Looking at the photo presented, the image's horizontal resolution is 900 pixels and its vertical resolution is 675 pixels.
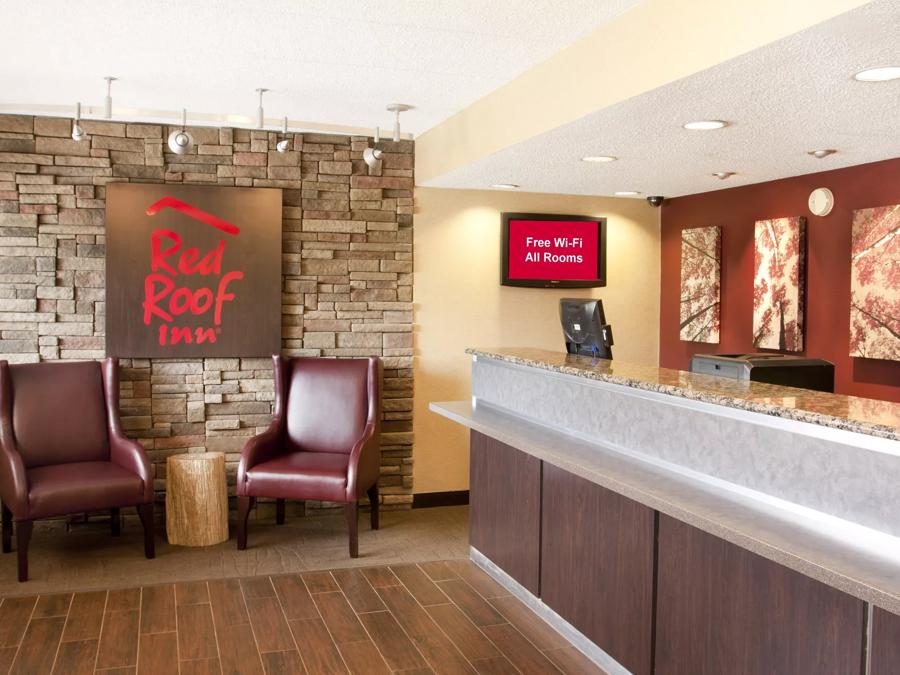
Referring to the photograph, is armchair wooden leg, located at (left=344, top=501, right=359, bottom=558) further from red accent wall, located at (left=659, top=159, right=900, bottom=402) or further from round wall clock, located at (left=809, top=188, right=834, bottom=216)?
round wall clock, located at (left=809, top=188, right=834, bottom=216)

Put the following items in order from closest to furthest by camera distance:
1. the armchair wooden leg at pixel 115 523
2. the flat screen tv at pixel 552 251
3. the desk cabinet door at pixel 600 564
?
the desk cabinet door at pixel 600 564 < the armchair wooden leg at pixel 115 523 < the flat screen tv at pixel 552 251

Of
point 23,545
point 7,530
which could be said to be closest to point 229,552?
point 23,545

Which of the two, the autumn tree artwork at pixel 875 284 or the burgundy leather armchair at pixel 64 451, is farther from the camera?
the burgundy leather armchair at pixel 64 451

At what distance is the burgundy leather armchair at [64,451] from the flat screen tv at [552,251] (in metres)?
2.65

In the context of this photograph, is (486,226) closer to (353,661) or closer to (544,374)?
(544,374)

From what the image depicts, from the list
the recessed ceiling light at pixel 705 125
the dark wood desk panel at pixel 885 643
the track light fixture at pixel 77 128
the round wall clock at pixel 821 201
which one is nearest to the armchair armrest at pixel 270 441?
the track light fixture at pixel 77 128

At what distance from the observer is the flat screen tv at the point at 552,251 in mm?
6008

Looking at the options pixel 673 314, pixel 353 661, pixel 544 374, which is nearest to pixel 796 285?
pixel 673 314

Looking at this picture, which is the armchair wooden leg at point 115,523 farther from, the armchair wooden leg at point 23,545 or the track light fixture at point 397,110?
the track light fixture at point 397,110

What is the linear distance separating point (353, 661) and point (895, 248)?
3.21 metres

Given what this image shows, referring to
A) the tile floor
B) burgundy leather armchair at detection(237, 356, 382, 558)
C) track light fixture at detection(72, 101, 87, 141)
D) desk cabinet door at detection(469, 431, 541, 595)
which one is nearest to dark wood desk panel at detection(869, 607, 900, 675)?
desk cabinet door at detection(469, 431, 541, 595)

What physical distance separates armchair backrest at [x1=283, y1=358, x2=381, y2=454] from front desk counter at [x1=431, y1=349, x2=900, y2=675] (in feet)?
4.44

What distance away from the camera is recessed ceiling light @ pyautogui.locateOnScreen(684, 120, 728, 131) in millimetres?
3502

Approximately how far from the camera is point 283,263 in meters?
5.57
